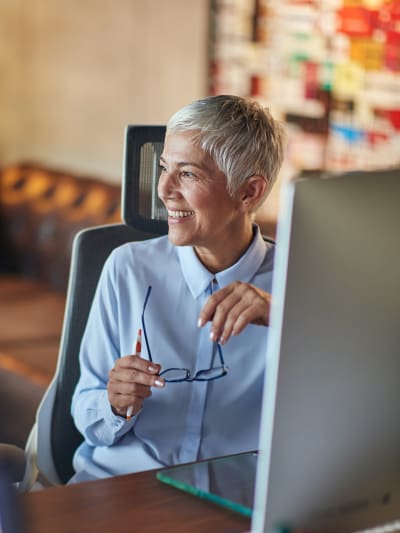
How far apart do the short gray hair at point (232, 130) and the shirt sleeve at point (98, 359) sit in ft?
0.99

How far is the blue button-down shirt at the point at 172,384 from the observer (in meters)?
1.77

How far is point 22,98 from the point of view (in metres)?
5.07

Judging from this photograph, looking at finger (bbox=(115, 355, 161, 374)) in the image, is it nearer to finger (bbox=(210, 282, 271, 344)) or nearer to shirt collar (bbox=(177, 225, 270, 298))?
finger (bbox=(210, 282, 271, 344))

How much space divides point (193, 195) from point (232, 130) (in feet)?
0.46

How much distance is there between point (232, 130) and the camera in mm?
1701

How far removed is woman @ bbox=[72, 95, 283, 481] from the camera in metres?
1.72

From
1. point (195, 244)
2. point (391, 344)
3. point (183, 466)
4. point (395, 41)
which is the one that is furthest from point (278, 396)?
point (395, 41)

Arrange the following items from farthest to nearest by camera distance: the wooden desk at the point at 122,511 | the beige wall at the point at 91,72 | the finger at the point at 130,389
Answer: the beige wall at the point at 91,72 < the finger at the point at 130,389 < the wooden desk at the point at 122,511

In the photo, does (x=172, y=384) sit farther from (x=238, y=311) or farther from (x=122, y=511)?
(x=122, y=511)

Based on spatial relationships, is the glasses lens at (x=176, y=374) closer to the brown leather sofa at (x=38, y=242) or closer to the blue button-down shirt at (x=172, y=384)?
the blue button-down shirt at (x=172, y=384)

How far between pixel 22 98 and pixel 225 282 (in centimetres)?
353

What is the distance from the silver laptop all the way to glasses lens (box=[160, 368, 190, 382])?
67cm

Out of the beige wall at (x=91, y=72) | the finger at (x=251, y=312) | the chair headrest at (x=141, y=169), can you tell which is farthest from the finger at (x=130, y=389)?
the beige wall at (x=91, y=72)

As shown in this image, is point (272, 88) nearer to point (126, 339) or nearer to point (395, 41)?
point (395, 41)
